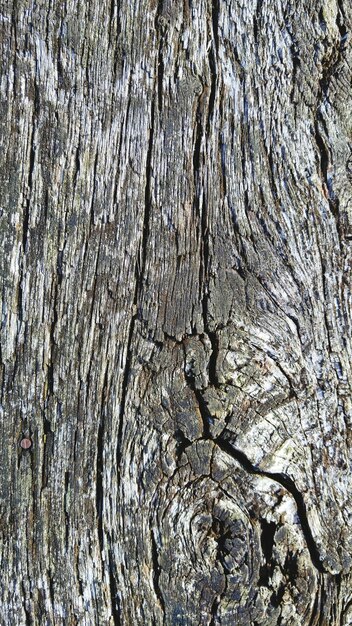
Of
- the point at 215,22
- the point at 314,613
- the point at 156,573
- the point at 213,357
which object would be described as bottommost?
the point at 314,613

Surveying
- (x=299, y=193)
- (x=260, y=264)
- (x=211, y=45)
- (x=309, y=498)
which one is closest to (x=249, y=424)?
(x=309, y=498)

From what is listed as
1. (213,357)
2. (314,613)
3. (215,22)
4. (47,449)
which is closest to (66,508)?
(47,449)

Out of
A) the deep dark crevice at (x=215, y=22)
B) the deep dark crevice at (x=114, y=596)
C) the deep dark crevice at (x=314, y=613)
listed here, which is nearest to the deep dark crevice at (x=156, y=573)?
the deep dark crevice at (x=114, y=596)

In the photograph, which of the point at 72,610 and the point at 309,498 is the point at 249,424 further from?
the point at 72,610

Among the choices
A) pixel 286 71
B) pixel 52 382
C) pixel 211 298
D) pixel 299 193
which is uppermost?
pixel 286 71

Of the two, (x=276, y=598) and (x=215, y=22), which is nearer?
(x=276, y=598)

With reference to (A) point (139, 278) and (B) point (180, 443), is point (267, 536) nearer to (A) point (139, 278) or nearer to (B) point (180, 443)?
(B) point (180, 443)

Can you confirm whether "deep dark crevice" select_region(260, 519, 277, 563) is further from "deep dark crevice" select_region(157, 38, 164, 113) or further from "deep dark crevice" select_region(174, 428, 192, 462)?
"deep dark crevice" select_region(157, 38, 164, 113)
